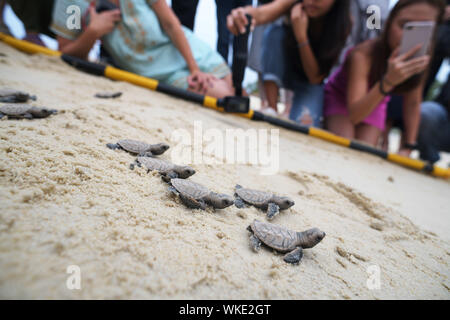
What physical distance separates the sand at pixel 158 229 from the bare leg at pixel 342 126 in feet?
6.22

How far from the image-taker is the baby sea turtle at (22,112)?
3.69 feet

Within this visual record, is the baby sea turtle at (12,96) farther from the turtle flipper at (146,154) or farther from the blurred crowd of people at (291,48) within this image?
the blurred crowd of people at (291,48)

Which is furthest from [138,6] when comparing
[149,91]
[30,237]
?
[30,237]

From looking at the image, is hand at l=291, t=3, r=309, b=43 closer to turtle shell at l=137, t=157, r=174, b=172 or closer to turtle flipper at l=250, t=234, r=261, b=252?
turtle shell at l=137, t=157, r=174, b=172

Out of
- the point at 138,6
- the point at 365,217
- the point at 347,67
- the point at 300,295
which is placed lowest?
the point at 365,217

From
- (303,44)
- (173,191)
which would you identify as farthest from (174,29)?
(173,191)

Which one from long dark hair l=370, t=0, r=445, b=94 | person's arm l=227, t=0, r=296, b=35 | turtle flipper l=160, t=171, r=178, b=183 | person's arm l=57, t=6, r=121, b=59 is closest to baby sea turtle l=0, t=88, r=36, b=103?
turtle flipper l=160, t=171, r=178, b=183

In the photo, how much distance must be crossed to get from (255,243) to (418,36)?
2947mm

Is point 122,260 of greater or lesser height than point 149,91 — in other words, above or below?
below

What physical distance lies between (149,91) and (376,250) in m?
2.36
